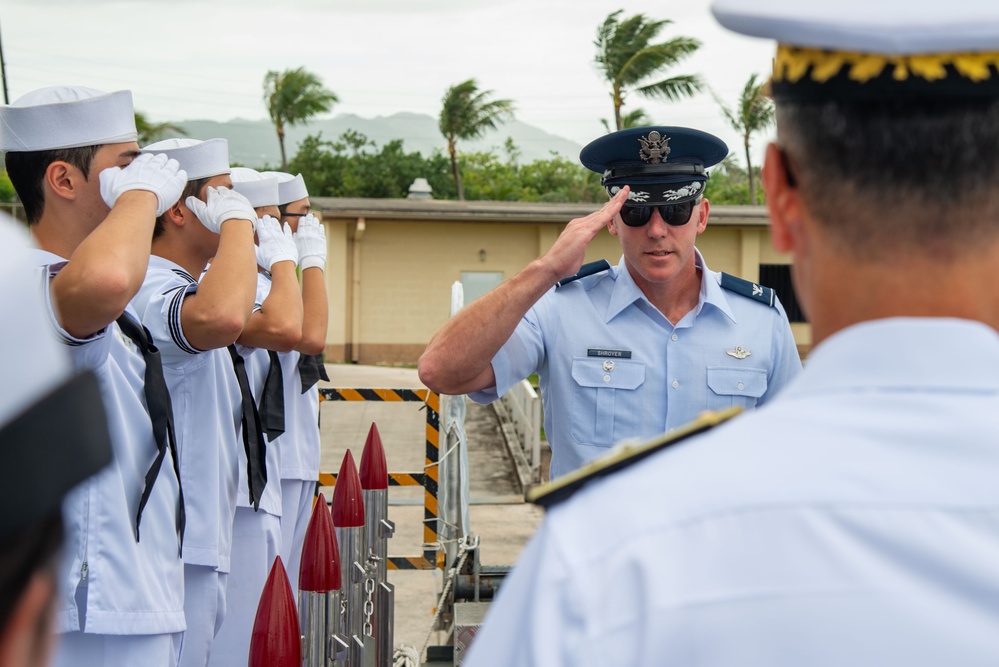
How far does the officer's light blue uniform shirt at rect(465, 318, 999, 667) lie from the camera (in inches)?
35.4

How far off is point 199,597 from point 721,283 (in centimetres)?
209

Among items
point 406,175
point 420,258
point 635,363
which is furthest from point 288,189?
point 406,175

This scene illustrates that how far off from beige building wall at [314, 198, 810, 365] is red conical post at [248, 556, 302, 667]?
66.8 feet

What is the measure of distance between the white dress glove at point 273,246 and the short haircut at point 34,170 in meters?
1.63

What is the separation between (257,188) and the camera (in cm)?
521

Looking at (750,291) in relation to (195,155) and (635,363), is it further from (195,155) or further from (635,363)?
(195,155)

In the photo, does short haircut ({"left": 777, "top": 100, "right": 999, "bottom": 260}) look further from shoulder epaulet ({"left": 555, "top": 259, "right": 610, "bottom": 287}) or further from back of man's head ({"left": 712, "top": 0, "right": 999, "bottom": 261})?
shoulder epaulet ({"left": 555, "top": 259, "right": 610, "bottom": 287})

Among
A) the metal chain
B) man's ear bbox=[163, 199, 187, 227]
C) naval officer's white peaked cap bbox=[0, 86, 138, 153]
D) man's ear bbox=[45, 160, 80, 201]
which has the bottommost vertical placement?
the metal chain

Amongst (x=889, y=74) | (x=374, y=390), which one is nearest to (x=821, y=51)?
(x=889, y=74)

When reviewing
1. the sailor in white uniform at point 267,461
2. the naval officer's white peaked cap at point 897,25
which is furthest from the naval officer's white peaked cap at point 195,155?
the naval officer's white peaked cap at point 897,25

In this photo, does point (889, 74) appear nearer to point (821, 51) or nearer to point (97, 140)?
point (821, 51)

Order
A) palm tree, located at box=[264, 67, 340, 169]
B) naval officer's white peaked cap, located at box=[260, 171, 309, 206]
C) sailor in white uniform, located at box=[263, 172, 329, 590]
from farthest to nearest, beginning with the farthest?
palm tree, located at box=[264, 67, 340, 169] < naval officer's white peaked cap, located at box=[260, 171, 309, 206] < sailor in white uniform, located at box=[263, 172, 329, 590]

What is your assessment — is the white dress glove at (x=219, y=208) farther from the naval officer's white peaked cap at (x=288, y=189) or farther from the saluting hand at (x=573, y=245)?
the naval officer's white peaked cap at (x=288, y=189)

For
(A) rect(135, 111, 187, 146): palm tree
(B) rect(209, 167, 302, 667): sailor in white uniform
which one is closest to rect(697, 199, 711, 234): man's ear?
(B) rect(209, 167, 302, 667): sailor in white uniform
